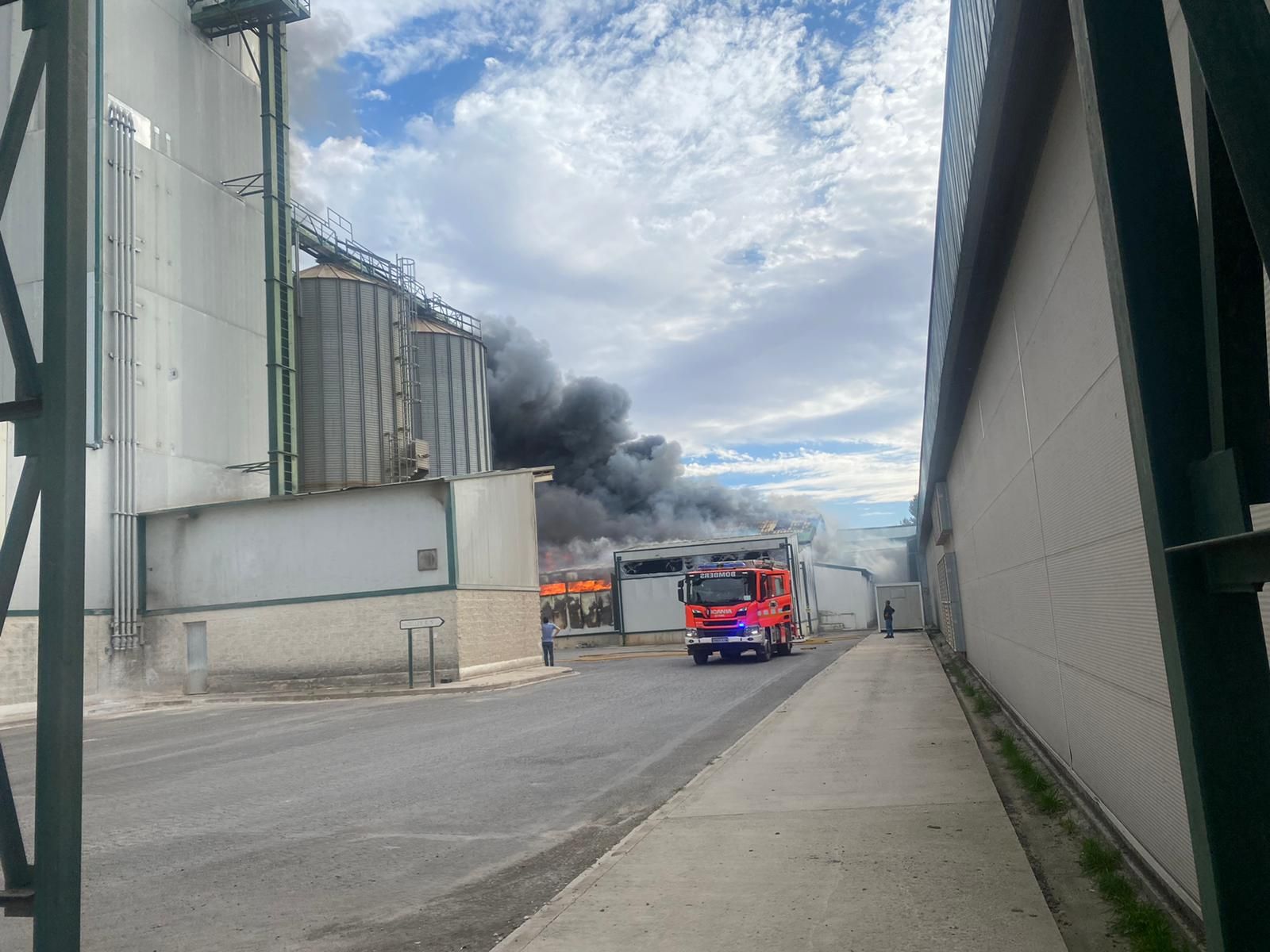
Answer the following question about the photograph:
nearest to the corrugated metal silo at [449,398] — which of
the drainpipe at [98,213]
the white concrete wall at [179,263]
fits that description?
the white concrete wall at [179,263]

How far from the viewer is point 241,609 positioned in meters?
24.0

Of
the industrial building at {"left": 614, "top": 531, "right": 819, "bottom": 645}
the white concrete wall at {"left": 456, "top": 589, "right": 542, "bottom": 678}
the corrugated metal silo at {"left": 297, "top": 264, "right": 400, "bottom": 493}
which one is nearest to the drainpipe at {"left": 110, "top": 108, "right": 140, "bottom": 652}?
the corrugated metal silo at {"left": 297, "top": 264, "right": 400, "bottom": 493}

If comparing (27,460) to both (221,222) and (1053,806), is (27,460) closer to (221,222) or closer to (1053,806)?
(1053,806)

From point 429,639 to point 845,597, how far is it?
106ft

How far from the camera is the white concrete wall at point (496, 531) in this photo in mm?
23328

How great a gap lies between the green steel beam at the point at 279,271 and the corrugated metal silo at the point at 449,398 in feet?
18.9

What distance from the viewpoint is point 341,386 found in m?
32.7

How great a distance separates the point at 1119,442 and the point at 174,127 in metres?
30.3

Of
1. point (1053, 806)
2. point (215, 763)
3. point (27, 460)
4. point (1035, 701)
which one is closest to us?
point (27, 460)

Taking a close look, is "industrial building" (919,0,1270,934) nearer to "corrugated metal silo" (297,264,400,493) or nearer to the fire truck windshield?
the fire truck windshield

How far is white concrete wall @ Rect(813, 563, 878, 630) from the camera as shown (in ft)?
161

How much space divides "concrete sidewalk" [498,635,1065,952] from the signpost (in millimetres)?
13197

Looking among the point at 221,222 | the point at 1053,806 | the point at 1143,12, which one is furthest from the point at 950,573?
the point at 221,222

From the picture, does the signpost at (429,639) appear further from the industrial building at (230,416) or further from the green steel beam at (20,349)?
the green steel beam at (20,349)
